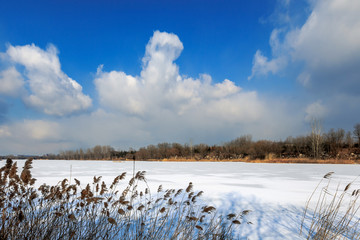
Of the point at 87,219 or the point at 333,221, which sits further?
the point at 87,219

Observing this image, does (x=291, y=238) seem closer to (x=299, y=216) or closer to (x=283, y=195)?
(x=299, y=216)

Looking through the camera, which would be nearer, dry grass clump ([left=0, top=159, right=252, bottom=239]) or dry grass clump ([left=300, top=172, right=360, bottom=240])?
dry grass clump ([left=0, top=159, right=252, bottom=239])

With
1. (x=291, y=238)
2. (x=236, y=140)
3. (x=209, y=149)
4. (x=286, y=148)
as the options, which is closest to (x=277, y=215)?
(x=291, y=238)

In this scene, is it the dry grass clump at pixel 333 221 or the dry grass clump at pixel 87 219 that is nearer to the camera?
the dry grass clump at pixel 87 219

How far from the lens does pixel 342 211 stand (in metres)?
4.51

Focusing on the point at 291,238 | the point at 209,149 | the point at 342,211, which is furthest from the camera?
the point at 209,149

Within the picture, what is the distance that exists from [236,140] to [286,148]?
603 inches

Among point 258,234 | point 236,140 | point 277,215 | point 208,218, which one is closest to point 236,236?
point 258,234

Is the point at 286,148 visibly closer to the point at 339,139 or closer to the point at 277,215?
the point at 339,139

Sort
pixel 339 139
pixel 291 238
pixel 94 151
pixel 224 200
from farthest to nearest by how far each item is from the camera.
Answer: pixel 94 151 → pixel 339 139 → pixel 224 200 → pixel 291 238

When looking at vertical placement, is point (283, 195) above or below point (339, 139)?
below

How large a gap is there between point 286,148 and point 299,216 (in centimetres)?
3359

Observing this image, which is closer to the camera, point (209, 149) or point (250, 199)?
point (250, 199)

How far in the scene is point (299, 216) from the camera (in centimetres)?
414
